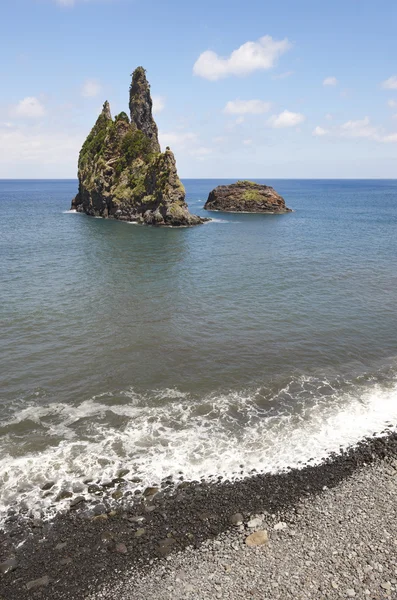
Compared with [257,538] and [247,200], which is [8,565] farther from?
[247,200]

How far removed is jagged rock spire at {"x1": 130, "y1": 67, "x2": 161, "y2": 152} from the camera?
12212 centimetres

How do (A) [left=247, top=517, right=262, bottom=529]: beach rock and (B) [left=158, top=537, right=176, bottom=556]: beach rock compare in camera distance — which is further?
(A) [left=247, top=517, right=262, bottom=529]: beach rock

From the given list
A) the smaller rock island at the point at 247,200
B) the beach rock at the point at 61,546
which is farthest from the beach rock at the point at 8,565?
the smaller rock island at the point at 247,200

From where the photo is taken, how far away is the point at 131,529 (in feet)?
50.1

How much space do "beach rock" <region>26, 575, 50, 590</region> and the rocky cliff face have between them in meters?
89.0

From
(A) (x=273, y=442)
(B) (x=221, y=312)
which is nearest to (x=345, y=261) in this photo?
(B) (x=221, y=312)

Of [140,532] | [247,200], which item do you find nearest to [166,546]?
[140,532]

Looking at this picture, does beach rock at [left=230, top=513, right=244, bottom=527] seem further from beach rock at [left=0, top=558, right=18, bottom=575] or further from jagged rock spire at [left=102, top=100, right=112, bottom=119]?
jagged rock spire at [left=102, top=100, right=112, bottom=119]

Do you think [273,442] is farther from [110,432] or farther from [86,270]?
[86,270]

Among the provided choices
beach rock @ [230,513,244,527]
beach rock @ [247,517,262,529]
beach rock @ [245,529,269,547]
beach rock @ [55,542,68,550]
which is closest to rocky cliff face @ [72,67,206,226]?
beach rock @ [230,513,244,527]

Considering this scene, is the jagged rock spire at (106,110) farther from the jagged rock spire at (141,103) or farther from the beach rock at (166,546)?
the beach rock at (166,546)

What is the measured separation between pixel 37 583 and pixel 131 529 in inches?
141

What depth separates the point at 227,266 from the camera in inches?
2309

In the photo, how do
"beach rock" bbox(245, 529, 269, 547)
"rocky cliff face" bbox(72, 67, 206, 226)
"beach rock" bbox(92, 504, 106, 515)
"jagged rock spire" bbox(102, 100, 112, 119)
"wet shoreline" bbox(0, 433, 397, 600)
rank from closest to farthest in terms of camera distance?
1. "wet shoreline" bbox(0, 433, 397, 600)
2. "beach rock" bbox(245, 529, 269, 547)
3. "beach rock" bbox(92, 504, 106, 515)
4. "rocky cliff face" bbox(72, 67, 206, 226)
5. "jagged rock spire" bbox(102, 100, 112, 119)
